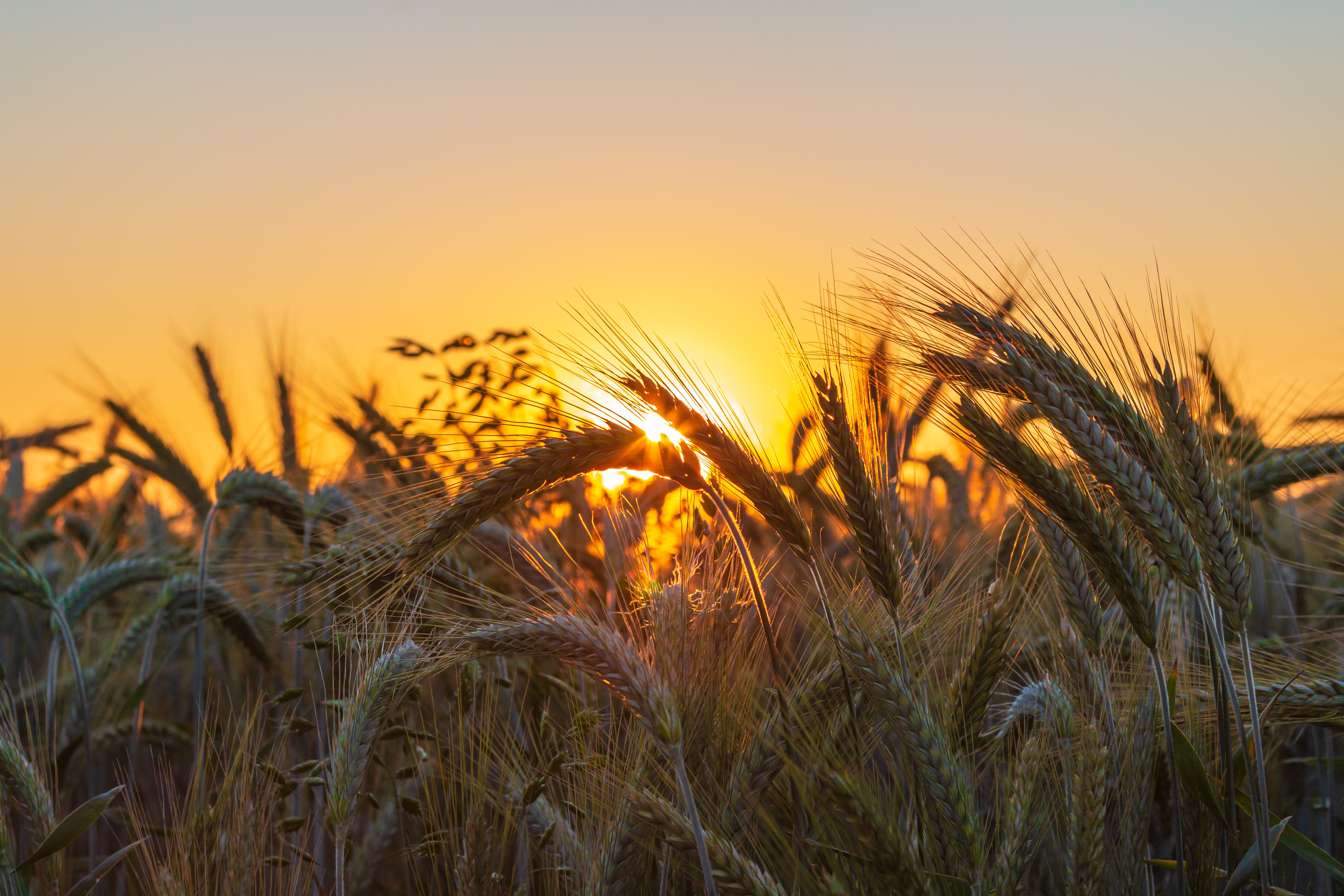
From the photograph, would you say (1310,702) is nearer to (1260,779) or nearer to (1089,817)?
(1260,779)

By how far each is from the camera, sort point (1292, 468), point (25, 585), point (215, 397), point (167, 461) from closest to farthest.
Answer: point (1292, 468)
point (25, 585)
point (167, 461)
point (215, 397)

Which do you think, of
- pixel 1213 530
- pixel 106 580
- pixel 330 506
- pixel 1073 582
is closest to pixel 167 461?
pixel 106 580

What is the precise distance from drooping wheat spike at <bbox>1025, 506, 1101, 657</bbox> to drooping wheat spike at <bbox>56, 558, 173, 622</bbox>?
324 centimetres

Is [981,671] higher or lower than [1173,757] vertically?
higher

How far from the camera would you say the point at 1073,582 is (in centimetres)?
183

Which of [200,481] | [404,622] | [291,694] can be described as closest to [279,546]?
[200,481]

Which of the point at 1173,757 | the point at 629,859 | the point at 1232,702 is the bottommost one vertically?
the point at 629,859

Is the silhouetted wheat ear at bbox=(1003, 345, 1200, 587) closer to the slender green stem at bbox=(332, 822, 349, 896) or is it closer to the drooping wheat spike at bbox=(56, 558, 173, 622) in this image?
the slender green stem at bbox=(332, 822, 349, 896)

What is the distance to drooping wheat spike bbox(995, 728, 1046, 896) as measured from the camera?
4.97 ft

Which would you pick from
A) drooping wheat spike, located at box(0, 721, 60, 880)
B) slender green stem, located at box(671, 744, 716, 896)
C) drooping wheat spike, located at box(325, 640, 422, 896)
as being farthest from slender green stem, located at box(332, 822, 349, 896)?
drooping wheat spike, located at box(0, 721, 60, 880)

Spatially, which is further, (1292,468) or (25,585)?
(25,585)

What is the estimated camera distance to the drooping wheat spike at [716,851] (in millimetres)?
1456

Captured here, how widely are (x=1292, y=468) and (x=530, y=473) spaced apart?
2.08m

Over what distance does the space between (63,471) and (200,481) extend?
195cm
